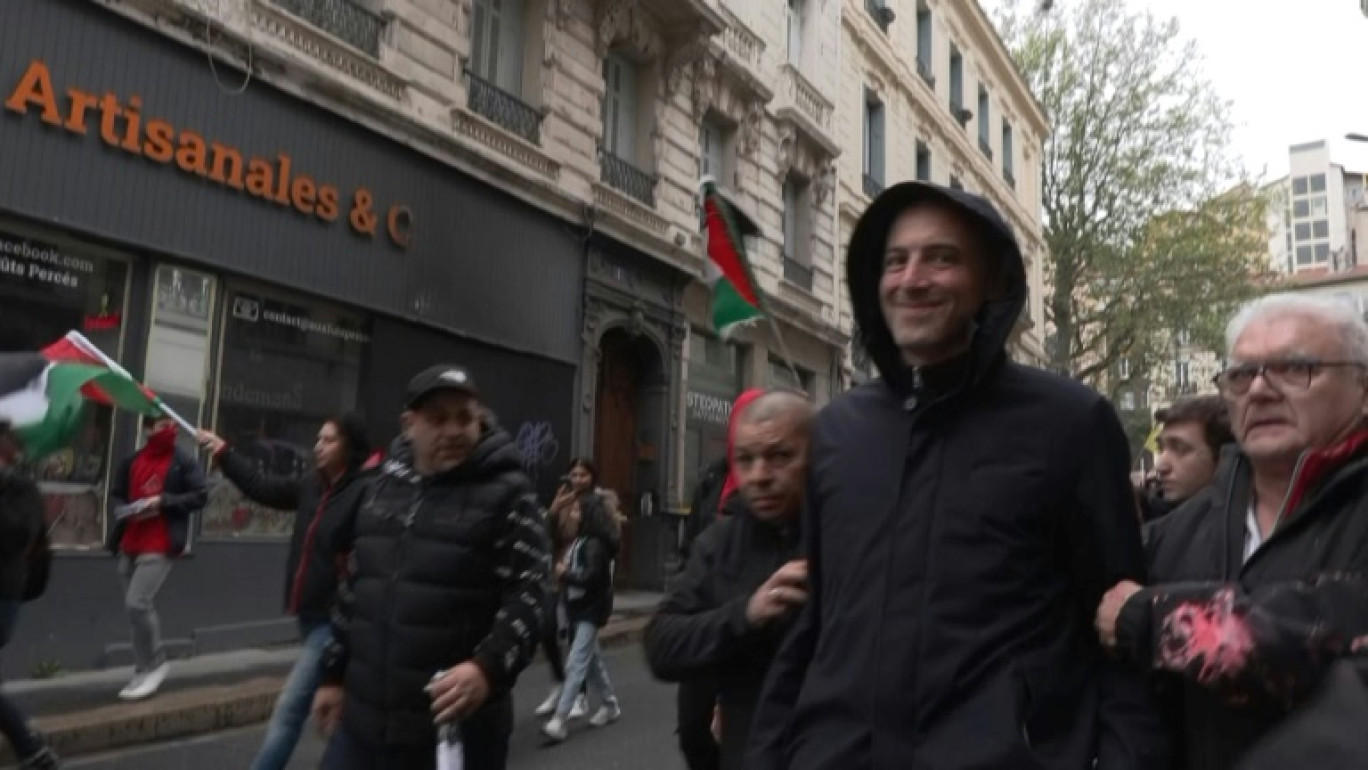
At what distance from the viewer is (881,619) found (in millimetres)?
1954

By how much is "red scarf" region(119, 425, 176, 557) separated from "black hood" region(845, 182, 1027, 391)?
6582 mm

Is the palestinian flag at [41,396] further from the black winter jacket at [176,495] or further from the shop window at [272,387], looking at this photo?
the shop window at [272,387]

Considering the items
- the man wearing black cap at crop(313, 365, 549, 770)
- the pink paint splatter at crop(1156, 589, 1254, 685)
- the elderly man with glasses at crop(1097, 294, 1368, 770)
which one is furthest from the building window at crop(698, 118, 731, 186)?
the pink paint splatter at crop(1156, 589, 1254, 685)

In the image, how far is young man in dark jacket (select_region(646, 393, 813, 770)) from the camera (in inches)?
104

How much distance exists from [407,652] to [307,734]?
14.4 feet

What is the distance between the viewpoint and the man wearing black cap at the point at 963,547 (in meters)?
1.84

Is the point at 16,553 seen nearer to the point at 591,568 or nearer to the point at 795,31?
the point at 591,568

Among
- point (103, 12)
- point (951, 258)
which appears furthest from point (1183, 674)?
point (103, 12)

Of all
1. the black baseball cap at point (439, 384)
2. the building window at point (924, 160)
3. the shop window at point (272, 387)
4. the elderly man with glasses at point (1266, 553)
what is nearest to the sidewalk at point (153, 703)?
the shop window at point (272, 387)

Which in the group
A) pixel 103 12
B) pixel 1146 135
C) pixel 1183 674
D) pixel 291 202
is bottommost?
pixel 1183 674

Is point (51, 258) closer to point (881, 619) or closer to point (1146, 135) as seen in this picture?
point (881, 619)

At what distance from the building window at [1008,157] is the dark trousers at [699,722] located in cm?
3118

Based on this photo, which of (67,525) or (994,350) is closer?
(994,350)

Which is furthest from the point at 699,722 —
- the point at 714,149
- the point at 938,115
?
the point at 938,115
